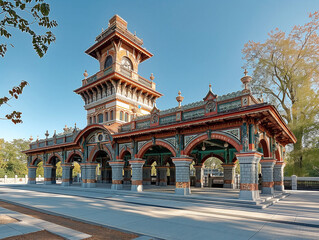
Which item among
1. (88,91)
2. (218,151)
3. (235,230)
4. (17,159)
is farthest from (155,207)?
(17,159)

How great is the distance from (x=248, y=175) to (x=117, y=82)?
16.3 meters

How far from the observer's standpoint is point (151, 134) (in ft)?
52.1

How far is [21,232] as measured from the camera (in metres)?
6.07

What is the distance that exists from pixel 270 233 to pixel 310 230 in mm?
1650

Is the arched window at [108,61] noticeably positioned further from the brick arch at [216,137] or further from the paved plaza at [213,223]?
the paved plaza at [213,223]

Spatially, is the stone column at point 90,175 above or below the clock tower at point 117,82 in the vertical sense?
below

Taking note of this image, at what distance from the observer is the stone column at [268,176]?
14.6m

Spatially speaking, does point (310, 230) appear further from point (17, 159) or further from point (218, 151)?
point (17, 159)

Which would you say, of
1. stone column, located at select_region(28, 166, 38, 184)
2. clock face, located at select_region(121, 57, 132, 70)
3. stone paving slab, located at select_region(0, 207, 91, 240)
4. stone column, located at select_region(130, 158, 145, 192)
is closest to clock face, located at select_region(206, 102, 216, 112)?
stone column, located at select_region(130, 158, 145, 192)

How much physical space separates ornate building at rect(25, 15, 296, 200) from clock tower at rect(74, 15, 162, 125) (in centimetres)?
11

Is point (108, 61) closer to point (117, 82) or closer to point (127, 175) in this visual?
point (117, 82)

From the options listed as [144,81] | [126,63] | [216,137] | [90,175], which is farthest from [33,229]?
[126,63]

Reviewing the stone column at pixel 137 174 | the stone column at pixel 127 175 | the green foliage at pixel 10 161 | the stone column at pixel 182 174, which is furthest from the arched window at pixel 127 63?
the green foliage at pixel 10 161

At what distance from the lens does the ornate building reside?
454 inches
